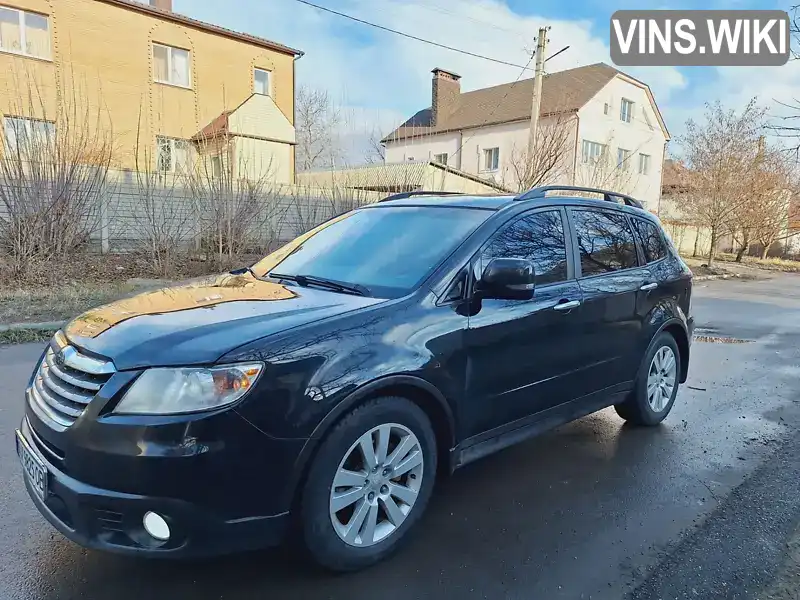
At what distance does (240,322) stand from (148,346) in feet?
1.24

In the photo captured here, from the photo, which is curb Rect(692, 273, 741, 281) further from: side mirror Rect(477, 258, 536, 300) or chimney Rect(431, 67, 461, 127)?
side mirror Rect(477, 258, 536, 300)

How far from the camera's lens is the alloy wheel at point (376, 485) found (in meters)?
A: 2.50

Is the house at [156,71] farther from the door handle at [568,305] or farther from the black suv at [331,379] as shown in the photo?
the door handle at [568,305]

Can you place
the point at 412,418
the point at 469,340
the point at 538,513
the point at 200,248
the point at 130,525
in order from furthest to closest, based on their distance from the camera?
the point at 200,248 → the point at 538,513 → the point at 469,340 → the point at 412,418 → the point at 130,525

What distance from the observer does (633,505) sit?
3.32 m

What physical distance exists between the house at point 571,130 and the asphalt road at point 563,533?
78.9 ft

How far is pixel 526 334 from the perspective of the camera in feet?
10.7

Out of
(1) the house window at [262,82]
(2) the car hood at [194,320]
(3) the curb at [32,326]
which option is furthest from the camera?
(1) the house window at [262,82]

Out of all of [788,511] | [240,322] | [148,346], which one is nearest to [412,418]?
[240,322]

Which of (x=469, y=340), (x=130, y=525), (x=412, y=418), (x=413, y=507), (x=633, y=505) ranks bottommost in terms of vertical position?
(x=633, y=505)

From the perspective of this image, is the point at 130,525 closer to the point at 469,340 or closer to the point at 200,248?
the point at 469,340

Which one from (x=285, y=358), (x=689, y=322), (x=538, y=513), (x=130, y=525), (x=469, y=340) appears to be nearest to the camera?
(x=130, y=525)

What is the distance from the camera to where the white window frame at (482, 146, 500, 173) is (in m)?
32.3

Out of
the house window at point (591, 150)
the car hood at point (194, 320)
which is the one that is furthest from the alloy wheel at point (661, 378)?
the house window at point (591, 150)
